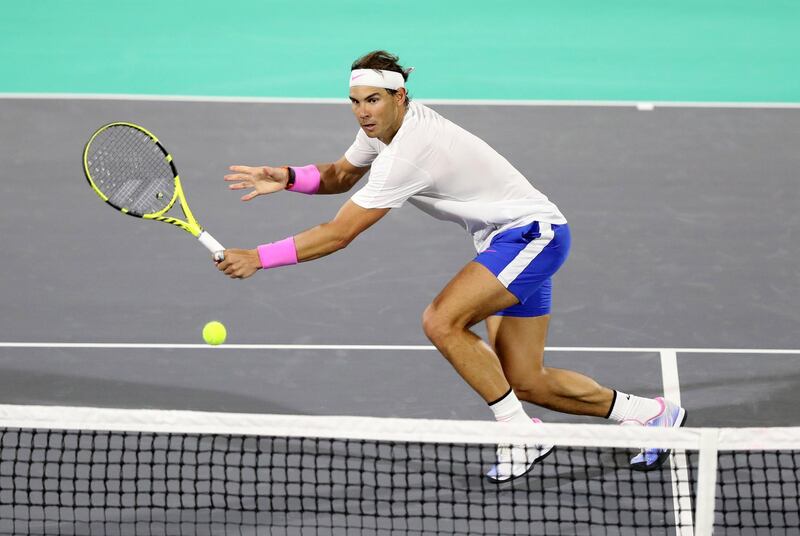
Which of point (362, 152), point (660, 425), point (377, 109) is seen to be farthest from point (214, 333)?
point (660, 425)

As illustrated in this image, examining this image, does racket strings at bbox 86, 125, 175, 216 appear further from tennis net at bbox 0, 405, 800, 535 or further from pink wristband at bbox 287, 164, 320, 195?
tennis net at bbox 0, 405, 800, 535

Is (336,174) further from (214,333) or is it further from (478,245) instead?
(214,333)

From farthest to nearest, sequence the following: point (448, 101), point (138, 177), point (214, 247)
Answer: point (448, 101) → point (138, 177) → point (214, 247)

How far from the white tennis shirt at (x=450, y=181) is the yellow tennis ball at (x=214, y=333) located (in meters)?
1.45

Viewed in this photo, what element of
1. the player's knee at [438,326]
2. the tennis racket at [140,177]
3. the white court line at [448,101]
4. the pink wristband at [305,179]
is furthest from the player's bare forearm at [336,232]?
the white court line at [448,101]

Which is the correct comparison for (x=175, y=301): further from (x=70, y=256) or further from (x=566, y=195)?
(x=566, y=195)

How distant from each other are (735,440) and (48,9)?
11255mm

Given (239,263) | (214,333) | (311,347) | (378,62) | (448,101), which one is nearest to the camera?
(239,263)

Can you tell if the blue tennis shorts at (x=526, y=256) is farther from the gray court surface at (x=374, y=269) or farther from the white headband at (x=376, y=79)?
the gray court surface at (x=374, y=269)

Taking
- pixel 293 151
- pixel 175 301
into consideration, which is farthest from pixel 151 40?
pixel 175 301

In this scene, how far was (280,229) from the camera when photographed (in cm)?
905

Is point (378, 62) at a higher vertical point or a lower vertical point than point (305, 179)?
higher

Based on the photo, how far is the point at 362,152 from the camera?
6.37 metres

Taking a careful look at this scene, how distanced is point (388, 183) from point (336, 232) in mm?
313
